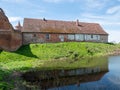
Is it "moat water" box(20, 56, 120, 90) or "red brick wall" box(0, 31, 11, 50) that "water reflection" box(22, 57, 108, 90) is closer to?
"moat water" box(20, 56, 120, 90)

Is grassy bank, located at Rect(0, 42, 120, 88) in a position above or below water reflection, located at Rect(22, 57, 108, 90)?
above

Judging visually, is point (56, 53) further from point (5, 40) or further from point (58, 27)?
point (58, 27)

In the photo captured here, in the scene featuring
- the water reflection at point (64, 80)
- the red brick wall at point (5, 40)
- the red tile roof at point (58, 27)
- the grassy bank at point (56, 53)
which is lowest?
the water reflection at point (64, 80)

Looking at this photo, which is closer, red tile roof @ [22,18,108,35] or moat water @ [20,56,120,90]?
moat water @ [20,56,120,90]

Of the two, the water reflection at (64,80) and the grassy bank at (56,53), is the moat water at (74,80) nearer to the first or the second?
the water reflection at (64,80)

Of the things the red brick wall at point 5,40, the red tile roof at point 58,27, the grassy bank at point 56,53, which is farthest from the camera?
the red tile roof at point 58,27

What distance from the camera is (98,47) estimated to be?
1722 inches

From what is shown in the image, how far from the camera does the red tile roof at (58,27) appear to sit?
1789 inches

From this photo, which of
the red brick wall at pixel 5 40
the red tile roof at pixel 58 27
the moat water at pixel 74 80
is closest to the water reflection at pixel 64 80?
the moat water at pixel 74 80

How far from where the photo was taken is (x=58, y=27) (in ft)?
158

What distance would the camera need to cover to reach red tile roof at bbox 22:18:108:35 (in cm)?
4544

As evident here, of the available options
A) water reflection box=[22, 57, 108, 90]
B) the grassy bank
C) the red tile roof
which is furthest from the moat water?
the red tile roof

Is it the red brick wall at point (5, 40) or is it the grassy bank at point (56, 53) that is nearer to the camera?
the grassy bank at point (56, 53)

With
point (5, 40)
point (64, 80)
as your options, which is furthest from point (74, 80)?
point (5, 40)
